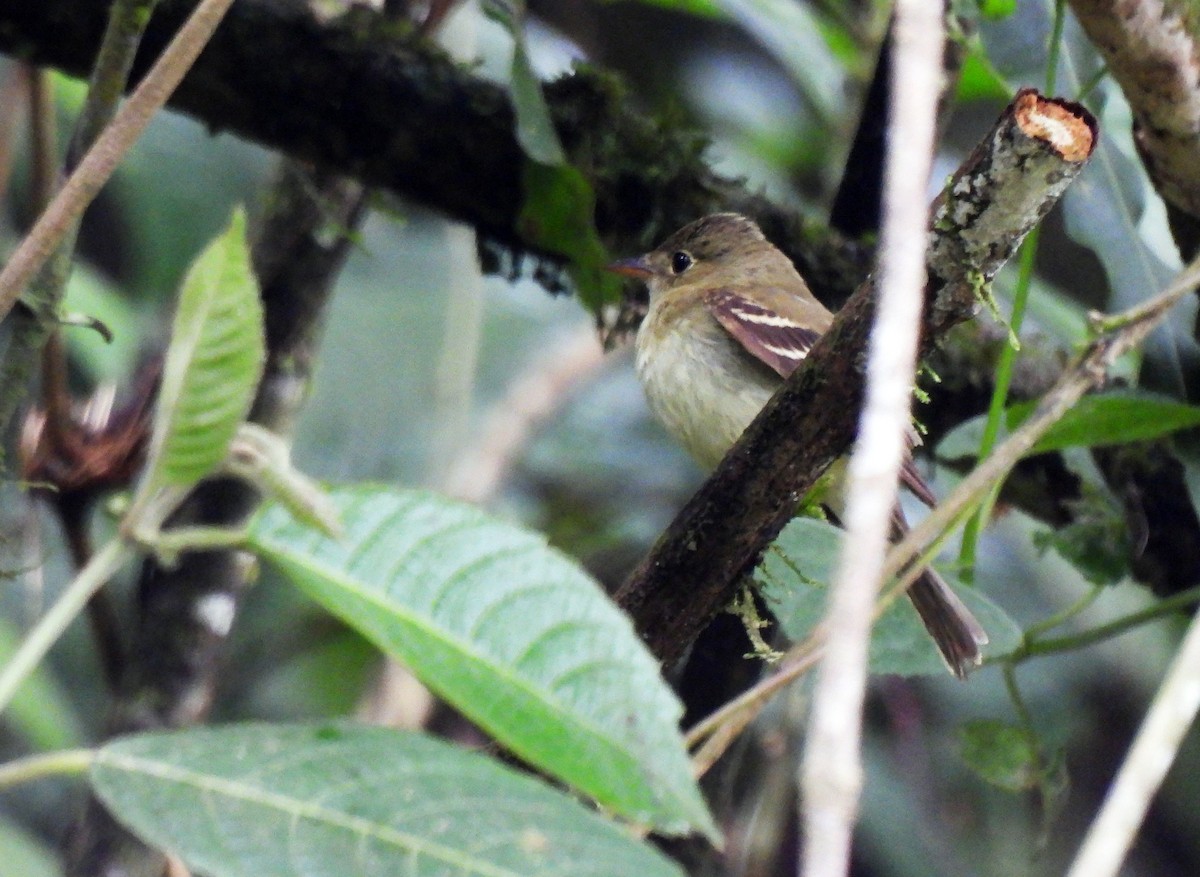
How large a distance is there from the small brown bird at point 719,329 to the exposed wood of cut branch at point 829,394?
4.43 feet

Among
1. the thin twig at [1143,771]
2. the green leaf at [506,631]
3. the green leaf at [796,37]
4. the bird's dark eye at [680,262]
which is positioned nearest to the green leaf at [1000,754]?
the bird's dark eye at [680,262]

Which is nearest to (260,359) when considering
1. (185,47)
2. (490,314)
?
(185,47)

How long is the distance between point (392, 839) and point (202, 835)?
14cm

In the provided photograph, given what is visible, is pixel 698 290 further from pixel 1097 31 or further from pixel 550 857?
pixel 550 857

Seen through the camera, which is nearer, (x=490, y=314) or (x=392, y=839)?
(x=392, y=839)

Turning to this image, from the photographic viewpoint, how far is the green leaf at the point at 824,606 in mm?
2314

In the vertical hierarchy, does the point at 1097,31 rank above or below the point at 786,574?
above

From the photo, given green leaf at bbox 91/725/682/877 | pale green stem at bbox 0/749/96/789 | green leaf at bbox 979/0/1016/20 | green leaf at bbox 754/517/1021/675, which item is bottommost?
pale green stem at bbox 0/749/96/789

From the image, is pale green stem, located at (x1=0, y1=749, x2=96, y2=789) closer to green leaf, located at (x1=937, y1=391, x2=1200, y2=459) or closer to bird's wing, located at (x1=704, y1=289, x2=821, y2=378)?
green leaf, located at (x1=937, y1=391, x2=1200, y2=459)

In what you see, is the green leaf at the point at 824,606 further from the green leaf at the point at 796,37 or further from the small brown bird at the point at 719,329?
the green leaf at the point at 796,37

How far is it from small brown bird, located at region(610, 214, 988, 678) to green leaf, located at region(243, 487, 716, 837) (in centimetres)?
210

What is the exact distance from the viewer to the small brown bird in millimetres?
3428

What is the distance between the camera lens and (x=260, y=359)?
1139 mm

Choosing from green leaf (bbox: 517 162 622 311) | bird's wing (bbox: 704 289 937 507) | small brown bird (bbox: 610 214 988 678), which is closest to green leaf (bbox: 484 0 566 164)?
green leaf (bbox: 517 162 622 311)
